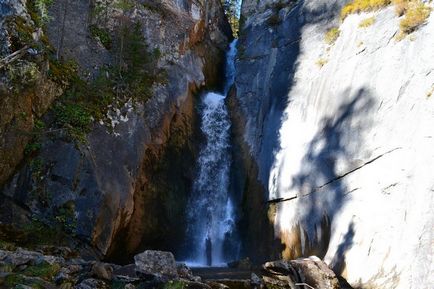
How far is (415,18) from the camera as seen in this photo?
40.4 feet

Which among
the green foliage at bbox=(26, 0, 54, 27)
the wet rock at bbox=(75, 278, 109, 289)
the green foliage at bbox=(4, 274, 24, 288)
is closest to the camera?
the green foliage at bbox=(4, 274, 24, 288)

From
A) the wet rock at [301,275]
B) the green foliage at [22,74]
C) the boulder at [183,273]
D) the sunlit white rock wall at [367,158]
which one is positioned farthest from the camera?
the green foliage at [22,74]

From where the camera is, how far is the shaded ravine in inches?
661

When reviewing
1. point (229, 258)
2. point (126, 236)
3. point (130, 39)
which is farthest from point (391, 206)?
point (130, 39)

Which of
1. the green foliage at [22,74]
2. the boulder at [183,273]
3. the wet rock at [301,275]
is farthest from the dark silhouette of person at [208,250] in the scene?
the green foliage at [22,74]

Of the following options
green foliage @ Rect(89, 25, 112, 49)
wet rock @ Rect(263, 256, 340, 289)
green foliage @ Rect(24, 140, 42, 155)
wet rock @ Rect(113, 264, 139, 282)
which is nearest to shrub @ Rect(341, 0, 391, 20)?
wet rock @ Rect(263, 256, 340, 289)

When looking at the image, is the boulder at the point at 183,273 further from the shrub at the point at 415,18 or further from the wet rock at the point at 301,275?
the shrub at the point at 415,18

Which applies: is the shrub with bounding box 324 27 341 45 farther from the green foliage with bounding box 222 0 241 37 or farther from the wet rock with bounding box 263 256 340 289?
the green foliage with bounding box 222 0 241 37

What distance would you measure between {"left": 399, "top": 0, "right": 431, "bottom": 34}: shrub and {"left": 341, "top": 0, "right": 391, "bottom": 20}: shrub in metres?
2.04

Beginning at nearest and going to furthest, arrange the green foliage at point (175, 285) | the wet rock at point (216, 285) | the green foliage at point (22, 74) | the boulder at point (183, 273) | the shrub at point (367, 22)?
the green foliage at point (175, 285)
the wet rock at point (216, 285)
the boulder at point (183, 273)
the green foliage at point (22, 74)
the shrub at point (367, 22)

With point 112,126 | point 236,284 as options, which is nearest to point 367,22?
point 112,126

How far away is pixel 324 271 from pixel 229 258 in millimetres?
6955

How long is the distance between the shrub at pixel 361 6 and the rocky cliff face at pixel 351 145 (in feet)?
0.97

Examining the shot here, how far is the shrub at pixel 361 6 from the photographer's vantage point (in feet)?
48.7
